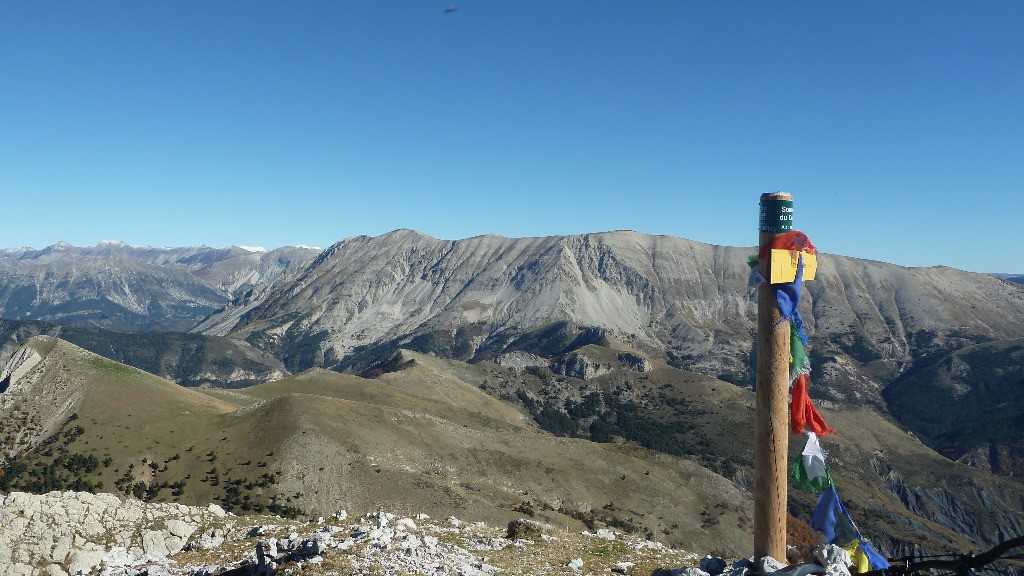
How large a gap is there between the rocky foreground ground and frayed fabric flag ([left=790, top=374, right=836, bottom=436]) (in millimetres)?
10310

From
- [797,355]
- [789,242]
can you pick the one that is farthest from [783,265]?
[797,355]

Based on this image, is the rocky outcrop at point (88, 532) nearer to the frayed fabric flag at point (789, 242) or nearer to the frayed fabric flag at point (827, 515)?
the frayed fabric flag at point (827, 515)

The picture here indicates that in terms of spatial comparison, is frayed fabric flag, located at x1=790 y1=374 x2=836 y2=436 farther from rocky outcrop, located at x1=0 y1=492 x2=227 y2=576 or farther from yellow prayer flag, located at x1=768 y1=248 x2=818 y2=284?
rocky outcrop, located at x1=0 y1=492 x2=227 y2=576

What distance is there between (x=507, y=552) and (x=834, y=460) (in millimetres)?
190830

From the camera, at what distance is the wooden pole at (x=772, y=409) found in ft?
45.6

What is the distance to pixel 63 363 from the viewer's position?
317 feet

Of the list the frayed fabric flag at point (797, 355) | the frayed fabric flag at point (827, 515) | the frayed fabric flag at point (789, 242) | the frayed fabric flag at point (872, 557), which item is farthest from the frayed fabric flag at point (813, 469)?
the frayed fabric flag at point (789, 242)

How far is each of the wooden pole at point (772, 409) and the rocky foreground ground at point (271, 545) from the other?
9.84m

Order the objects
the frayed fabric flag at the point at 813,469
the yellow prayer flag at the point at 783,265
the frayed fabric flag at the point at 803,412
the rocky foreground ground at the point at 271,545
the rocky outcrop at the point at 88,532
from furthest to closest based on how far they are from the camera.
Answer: the rocky outcrop at the point at 88,532, the rocky foreground ground at the point at 271,545, the frayed fabric flag at the point at 813,469, the frayed fabric flag at the point at 803,412, the yellow prayer flag at the point at 783,265

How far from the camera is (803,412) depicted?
14680 mm

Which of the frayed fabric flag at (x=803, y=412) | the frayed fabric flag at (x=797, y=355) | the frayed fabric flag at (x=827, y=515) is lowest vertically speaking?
the frayed fabric flag at (x=827, y=515)

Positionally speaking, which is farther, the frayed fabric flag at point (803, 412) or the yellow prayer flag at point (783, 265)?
the frayed fabric flag at point (803, 412)

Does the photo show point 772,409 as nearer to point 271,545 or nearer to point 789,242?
point 789,242

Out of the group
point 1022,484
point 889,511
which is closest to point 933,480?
point 1022,484
